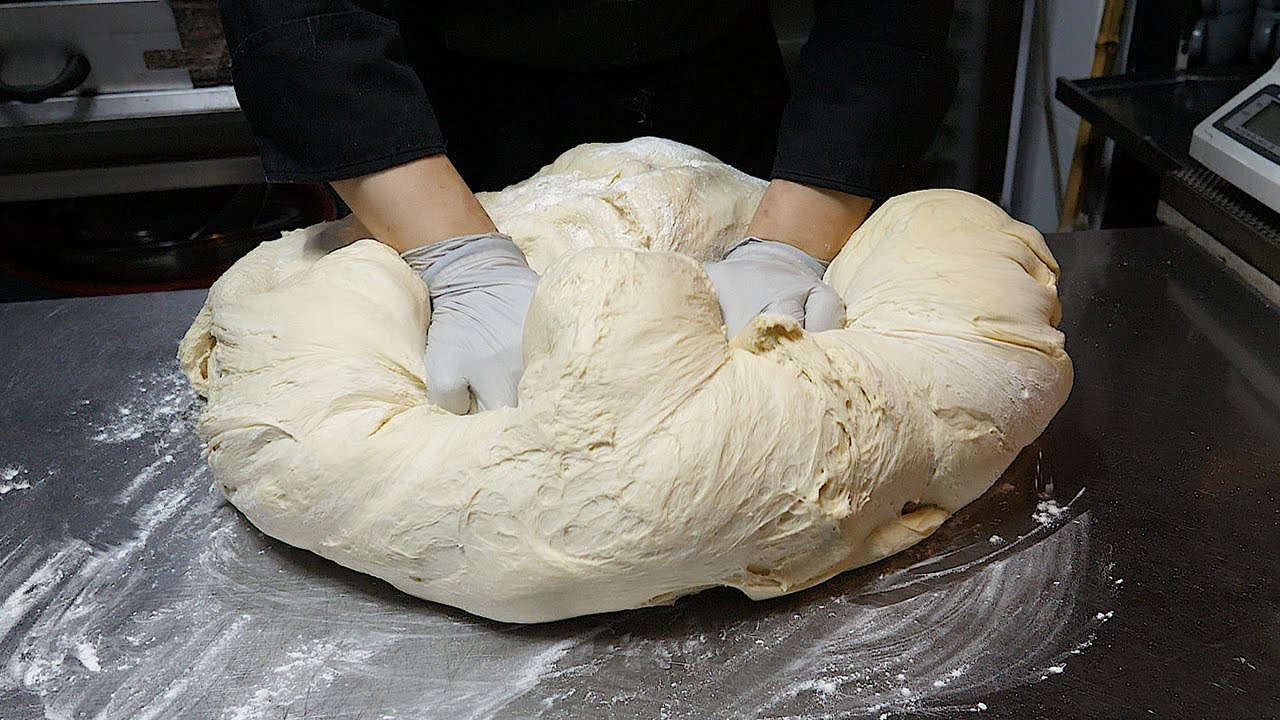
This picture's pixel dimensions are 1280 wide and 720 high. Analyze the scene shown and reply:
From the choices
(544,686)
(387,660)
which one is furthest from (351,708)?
(544,686)

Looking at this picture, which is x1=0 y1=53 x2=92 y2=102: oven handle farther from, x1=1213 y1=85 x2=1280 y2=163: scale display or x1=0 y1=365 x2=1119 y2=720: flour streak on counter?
x1=1213 y1=85 x2=1280 y2=163: scale display

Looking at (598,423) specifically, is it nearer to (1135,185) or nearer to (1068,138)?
(1135,185)

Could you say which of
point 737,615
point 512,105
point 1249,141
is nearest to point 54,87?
point 512,105

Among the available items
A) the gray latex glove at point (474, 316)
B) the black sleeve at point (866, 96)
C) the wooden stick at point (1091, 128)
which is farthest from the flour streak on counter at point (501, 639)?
the wooden stick at point (1091, 128)

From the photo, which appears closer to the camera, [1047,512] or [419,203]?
[1047,512]

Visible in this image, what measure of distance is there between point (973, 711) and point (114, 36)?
2.40m

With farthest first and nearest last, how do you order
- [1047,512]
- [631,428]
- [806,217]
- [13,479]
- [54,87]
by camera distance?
1. [54,87]
2. [806,217]
3. [13,479]
4. [1047,512]
5. [631,428]

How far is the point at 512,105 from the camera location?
6.38ft

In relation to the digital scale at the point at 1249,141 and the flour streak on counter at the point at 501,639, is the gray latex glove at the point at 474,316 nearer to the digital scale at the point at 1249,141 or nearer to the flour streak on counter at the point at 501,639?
the flour streak on counter at the point at 501,639

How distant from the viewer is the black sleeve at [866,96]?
1.51 metres

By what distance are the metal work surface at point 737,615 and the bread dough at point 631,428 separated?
5 cm

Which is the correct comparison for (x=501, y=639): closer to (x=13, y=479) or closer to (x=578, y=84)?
(x=13, y=479)

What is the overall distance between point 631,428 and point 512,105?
1109mm

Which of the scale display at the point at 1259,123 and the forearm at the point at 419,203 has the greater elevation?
the forearm at the point at 419,203
